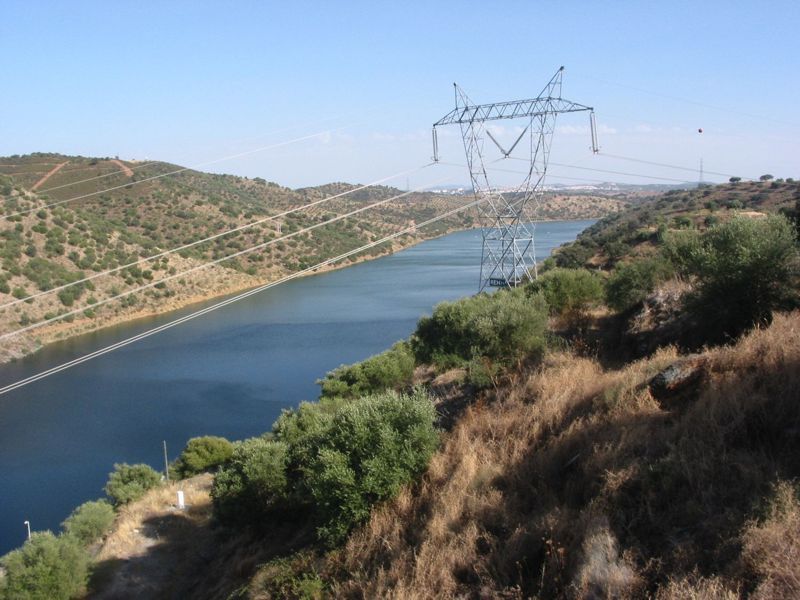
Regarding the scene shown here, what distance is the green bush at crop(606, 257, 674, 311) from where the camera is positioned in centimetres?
1214

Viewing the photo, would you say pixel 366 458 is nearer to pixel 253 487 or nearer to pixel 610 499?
pixel 610 499

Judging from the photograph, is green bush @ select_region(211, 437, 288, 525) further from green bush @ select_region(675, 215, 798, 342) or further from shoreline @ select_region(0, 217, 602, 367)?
shoreline @ select_region(0, 217, 602, 367)

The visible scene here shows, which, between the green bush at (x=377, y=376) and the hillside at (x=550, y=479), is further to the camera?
the green bush at (x=377, y=376)

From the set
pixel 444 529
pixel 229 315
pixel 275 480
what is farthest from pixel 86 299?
pixel 444 529

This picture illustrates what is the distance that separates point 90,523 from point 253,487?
518cm

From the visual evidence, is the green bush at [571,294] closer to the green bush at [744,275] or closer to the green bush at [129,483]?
the green bush at [744,275]

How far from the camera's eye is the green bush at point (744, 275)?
26.4 feet

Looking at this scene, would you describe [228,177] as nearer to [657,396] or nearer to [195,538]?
[195,538]

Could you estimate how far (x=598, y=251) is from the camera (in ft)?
107

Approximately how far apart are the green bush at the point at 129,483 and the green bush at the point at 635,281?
1129 cm

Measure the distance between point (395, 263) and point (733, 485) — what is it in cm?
6004

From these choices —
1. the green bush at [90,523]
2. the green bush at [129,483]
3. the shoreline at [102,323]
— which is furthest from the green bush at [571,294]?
the shoreline at [102,323]

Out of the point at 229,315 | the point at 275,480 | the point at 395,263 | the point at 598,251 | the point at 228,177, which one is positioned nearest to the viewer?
the point at 275,480

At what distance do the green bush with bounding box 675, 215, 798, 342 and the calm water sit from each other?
15191 millimetres
